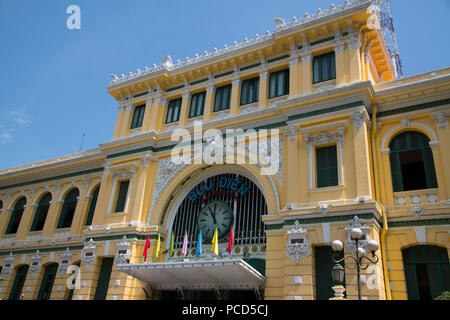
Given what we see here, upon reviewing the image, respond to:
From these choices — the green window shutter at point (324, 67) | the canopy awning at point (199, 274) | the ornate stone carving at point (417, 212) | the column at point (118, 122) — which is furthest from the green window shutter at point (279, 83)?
the column at point (118, 122)

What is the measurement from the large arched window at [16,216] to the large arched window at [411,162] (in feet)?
90.7

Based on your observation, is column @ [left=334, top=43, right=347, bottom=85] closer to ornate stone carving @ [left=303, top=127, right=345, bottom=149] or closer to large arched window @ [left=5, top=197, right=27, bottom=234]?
ornate stone carving @ [left=303, top=127, right=345, bottom=149]

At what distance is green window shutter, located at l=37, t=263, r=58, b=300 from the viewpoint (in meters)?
26.2

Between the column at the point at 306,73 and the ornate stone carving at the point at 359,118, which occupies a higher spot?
the column at the point at 306,73

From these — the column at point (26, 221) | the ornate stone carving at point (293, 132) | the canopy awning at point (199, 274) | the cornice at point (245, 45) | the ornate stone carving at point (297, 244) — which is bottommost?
the canopy awning at point (199, 274)

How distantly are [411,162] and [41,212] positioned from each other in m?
26.1

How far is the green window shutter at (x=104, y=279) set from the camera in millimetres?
22219

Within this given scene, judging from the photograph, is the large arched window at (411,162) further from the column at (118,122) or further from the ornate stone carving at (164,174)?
the column at (118,122)

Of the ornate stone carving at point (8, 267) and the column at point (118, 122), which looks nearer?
the column at point (118, 122)

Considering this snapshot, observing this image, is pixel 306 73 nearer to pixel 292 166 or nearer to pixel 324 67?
pixel 324 67

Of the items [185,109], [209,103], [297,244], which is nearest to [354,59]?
[209,103]

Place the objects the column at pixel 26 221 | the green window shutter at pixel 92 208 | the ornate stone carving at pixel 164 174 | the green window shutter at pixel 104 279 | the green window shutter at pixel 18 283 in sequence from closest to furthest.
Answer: the green window shutter at pixel 104 279
the ornate stone carving at pixel 164 174
the green window shutter at pixel 92 208
the green window shutter at pixel 18 283
the column at pixel 26 221
